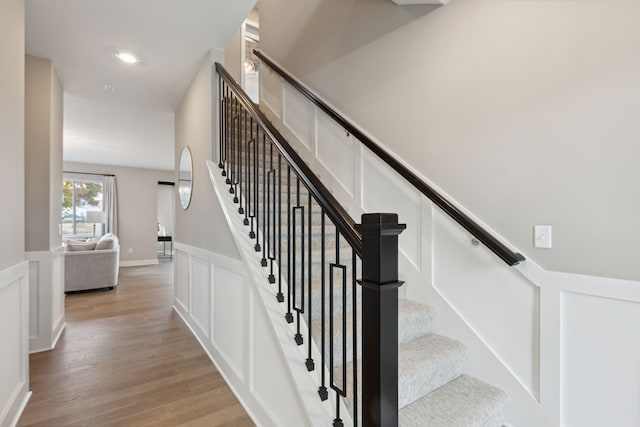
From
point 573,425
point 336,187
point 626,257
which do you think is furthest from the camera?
point 336,187

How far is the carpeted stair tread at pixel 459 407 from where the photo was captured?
1.35 metres

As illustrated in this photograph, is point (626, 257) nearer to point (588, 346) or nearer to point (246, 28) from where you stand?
point (588, 346)

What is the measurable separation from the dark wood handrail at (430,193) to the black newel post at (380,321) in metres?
0.93

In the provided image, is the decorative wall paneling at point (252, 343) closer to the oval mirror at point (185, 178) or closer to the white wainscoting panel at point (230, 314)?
the white wainscoting panel at point (230, 314)

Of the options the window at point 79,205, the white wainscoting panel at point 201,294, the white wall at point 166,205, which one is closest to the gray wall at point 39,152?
the white wainscoting panel at point 201,294

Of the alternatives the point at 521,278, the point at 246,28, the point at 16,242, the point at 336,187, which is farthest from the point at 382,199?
the point at 246,28

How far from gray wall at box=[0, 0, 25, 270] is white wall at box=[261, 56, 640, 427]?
7.09 feet

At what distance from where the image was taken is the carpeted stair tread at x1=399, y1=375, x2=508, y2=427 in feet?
4.42

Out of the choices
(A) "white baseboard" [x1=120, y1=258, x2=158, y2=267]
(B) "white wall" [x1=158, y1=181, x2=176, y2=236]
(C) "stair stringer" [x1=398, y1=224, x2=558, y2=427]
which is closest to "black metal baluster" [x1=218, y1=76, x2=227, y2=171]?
(C) "stair stringer" [x1=398, y1=224, x2=558, y2=427]

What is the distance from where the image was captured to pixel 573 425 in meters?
1.43

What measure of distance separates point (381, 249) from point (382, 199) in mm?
1448

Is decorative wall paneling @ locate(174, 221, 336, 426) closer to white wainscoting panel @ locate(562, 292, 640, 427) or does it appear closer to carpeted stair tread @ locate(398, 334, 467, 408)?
carpeted stair tread @ locate(398, 334, 467, 408)

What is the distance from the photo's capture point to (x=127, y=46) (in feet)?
8.39

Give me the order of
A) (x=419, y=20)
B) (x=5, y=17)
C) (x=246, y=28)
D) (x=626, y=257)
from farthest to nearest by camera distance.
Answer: (x=246, y=28) → (x=419, y=20) → (x=5, y=17) → (x=626, y=257)
